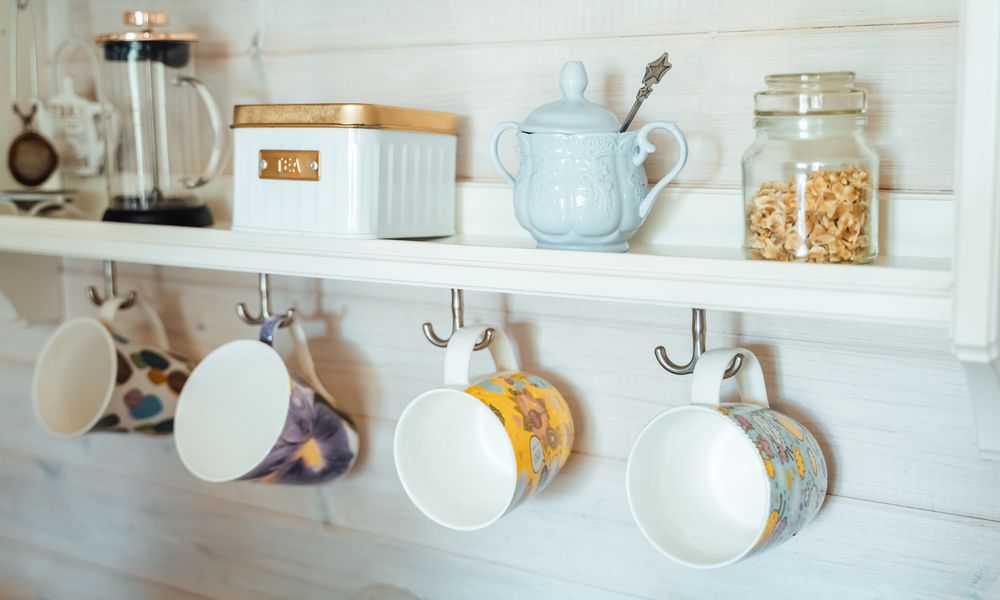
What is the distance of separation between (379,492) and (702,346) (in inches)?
18.3

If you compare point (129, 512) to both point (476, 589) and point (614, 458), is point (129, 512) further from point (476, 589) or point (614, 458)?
point (614, 458)

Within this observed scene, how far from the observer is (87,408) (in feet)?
4.11

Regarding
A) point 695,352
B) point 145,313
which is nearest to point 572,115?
point 695,352

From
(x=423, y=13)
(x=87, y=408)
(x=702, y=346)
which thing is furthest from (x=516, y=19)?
(x=87, y=408)

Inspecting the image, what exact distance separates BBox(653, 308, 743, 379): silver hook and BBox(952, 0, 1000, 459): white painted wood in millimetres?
312

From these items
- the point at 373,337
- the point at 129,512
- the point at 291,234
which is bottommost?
the point at 129,512

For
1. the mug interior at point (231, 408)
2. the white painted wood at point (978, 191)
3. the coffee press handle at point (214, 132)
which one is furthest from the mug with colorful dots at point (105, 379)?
the white painted wood at point (978, 191)

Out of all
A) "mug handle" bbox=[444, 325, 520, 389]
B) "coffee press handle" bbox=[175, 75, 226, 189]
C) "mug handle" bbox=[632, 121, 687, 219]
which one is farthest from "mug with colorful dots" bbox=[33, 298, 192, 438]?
"mug handle" bbox=[632, 121, 687, 219]

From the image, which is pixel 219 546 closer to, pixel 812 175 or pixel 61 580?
pixel 61 580

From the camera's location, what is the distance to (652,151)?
2.73 feet

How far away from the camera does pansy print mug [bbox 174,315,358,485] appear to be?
42.1 inches

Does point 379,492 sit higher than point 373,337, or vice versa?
point 373,337

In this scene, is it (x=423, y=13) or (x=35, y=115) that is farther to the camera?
(x=35, y=115)

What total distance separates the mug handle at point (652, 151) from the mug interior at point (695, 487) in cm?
18
